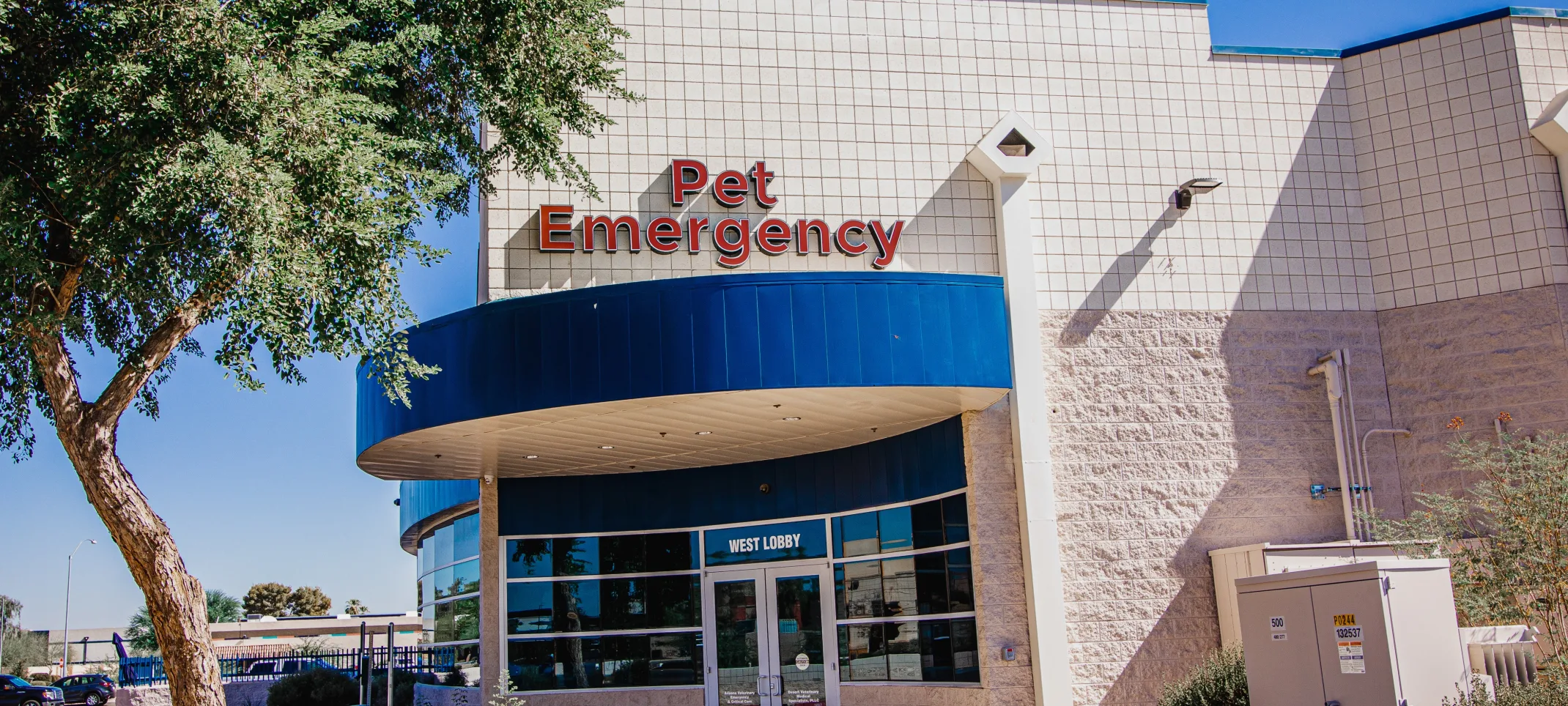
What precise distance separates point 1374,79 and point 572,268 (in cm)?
1299

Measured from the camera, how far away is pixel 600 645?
19.6 meters

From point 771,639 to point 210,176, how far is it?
11.5m

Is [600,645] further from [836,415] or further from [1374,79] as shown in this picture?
[1374,79]

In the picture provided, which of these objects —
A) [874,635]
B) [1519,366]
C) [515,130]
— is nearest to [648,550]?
[874,635]

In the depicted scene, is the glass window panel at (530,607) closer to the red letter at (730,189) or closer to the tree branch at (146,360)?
the red letter at (730,189)

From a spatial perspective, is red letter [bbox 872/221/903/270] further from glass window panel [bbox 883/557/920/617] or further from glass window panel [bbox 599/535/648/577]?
glass window panel [bbox 599/535/648/577]

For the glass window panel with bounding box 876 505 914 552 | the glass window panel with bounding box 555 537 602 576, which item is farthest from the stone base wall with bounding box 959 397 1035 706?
the glass window panel with bounding box 555 537 602 576

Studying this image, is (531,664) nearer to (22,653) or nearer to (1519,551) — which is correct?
(1519,551)

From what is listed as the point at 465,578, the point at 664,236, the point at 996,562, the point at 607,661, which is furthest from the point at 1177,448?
the point at 465,578

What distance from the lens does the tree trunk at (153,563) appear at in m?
12.1

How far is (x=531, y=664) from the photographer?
1939 centimetres

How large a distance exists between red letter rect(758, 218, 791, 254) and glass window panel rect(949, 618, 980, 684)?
5.95m

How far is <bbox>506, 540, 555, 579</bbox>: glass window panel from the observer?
781 inches

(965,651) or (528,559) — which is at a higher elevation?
(528,559)
